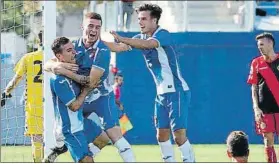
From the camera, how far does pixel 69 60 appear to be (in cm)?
1080

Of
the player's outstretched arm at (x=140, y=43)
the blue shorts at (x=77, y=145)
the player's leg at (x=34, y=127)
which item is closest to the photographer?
the blue shorts at (x=77, y=145)

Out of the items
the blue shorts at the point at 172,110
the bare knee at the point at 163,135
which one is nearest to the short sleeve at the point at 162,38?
the blue shorts at the point at 172,110

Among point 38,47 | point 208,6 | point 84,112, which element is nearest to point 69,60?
point 84,112

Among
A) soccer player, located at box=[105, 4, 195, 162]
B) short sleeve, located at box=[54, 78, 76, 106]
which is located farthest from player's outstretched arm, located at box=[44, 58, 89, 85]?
soccer player, located at box=[105, 4, 195, 162]

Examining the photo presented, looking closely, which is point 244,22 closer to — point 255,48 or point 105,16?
point 255,48

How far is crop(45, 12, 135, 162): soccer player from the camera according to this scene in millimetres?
10930

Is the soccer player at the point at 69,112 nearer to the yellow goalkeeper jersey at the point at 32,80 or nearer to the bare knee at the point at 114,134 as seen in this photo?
the bare knee at the point at 114,134

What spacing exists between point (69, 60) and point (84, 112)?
1.19 meters

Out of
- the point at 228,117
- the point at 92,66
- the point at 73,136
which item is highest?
the point at 92,66

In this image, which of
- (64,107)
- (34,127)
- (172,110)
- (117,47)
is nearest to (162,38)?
(117,47)

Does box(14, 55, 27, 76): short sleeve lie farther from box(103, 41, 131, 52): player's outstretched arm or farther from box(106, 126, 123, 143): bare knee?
box(106, 126, 123, 143): bare knee

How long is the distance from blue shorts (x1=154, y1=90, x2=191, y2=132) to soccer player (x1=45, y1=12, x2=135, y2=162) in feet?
1.79

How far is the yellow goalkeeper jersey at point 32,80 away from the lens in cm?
1334

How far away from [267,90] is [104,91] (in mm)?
2235
